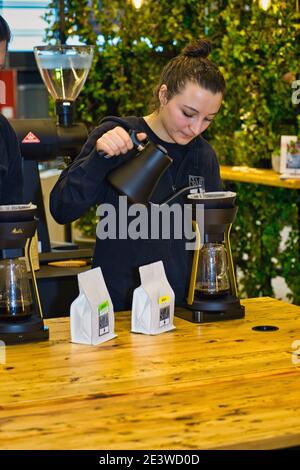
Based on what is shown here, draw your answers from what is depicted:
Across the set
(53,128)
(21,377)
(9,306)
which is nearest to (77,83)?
(53,128)

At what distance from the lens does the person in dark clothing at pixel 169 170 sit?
95.5 inches

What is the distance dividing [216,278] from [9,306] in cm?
59

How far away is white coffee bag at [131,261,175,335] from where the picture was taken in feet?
7.39

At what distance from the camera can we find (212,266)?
96.0 inches

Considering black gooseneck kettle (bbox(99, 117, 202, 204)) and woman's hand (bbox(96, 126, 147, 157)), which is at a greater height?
woman's hand (bbox(96, 126, 147, 157))

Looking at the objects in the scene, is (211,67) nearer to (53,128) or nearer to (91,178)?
(91,178)

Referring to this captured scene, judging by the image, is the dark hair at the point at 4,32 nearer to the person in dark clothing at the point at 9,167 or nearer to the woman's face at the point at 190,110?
the person in dark clothing at the point at 9,167

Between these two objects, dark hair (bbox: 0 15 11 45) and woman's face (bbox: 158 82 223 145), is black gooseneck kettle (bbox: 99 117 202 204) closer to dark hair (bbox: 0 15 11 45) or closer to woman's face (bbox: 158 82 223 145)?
woman's face (bbox: 158 82 223 145)

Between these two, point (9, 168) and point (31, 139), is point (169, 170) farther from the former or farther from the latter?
point (31, 139)

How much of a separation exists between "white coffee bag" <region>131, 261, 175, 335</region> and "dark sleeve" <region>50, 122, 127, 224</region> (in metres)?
0.29

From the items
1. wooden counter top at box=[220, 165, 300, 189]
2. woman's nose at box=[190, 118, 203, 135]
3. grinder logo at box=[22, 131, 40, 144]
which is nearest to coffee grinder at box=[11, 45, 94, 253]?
grinder logo at box=[22, 131, 40, 144]

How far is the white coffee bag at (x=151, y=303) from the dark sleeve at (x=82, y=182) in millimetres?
290

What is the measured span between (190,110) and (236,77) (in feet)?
8.81

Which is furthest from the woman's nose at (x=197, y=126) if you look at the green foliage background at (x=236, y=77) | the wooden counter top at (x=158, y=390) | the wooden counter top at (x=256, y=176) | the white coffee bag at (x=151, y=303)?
the green foliage background at (x=236, y=77)
